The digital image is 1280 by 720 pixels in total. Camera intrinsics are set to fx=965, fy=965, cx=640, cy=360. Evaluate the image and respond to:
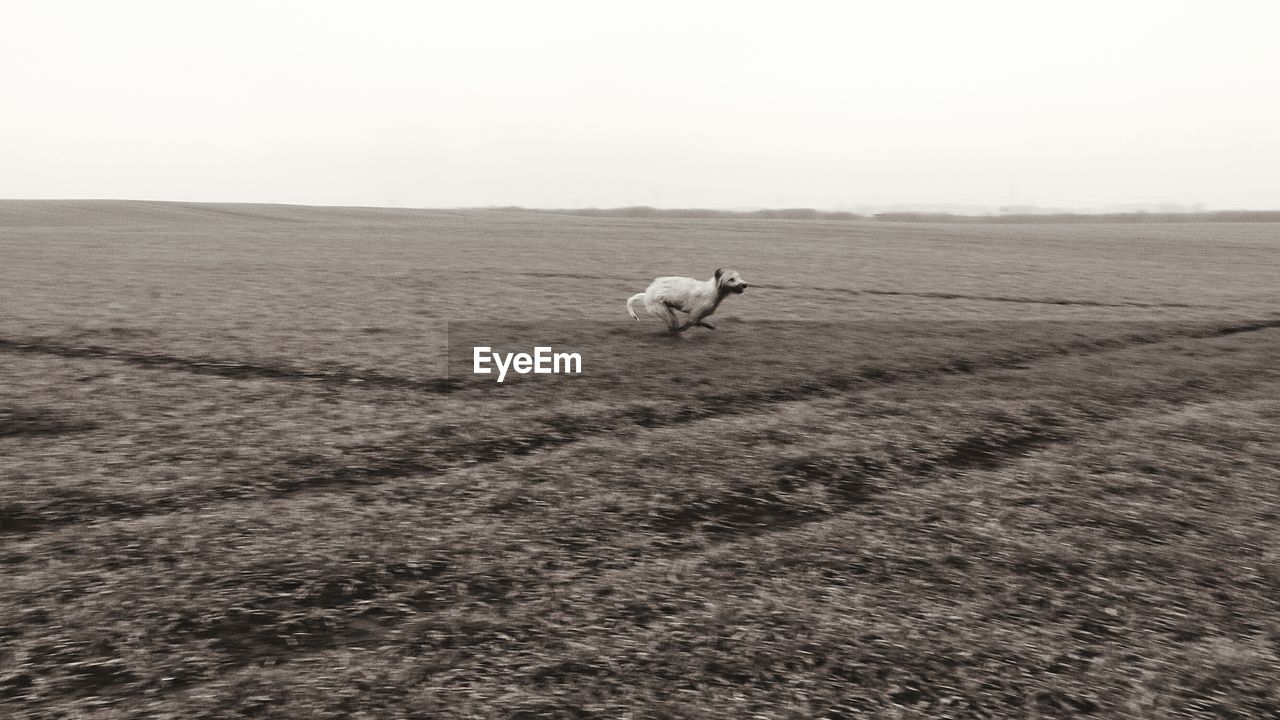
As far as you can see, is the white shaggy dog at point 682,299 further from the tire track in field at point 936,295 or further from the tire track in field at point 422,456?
the tire track in field at point 936,295

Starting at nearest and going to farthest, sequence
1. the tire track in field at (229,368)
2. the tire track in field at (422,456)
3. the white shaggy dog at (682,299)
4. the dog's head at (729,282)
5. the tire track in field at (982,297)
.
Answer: the tire track in field at (422,456), the tire track in field at (229,368), the dog's head at (729,282), the white shaggy dog at (682,299), the tire track in field at (982,297)

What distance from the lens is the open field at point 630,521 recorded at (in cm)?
286

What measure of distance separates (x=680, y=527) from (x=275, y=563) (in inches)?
63.9

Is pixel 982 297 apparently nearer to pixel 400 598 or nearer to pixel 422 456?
pixel 422 456

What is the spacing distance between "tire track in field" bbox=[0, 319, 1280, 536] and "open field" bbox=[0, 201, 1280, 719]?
28mm

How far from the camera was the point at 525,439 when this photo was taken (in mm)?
5445

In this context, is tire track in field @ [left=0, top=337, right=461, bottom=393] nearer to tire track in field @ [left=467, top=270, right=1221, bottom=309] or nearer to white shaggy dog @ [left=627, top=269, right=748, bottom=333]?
white shaggy dog @ [left=627, top=269, right=748, bottom=333]

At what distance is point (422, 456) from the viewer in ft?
16.5

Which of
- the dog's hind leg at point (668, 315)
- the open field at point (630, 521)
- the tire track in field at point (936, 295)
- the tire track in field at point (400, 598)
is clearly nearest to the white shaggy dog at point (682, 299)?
the dog's hind leg at point (668, 315)

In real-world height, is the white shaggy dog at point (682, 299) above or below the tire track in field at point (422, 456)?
above

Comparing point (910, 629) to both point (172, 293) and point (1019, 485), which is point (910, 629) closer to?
point (1019, 485)

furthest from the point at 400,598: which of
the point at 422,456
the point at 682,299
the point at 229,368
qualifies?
the point at 682,299

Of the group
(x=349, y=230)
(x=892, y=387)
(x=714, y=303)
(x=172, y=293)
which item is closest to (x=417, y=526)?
(x=892, y=387)

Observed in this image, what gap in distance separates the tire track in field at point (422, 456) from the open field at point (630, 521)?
28mm
